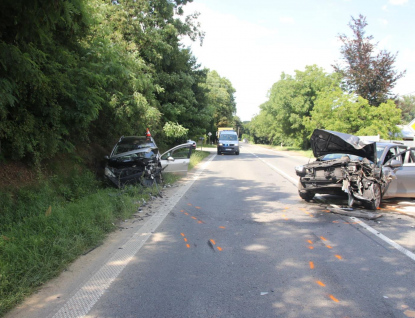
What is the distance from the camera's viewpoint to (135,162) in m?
9.98

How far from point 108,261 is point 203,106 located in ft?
73.8

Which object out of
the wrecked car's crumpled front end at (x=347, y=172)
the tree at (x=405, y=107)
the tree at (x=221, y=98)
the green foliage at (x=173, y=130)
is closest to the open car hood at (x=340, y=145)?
the wrecked car's crumpled front end at (x=347, y=172)

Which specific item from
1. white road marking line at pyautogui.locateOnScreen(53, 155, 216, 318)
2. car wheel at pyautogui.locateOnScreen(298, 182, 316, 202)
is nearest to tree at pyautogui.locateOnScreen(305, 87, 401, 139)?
car wheel at pyautogui.locateOnScreen(298, 182, 316, 202)

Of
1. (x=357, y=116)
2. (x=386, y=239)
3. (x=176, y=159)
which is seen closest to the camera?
(x=386, y=239)

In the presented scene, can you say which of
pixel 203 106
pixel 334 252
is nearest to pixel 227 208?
pixel 334 252

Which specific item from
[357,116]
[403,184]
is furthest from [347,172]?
[357,116]

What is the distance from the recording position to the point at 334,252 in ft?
16.1

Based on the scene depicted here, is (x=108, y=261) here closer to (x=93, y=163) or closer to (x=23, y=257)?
(x=23, y=257)

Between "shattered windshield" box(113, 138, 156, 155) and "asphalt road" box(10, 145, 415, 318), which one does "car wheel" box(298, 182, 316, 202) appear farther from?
"shattered windshield" box(113, 138, 156, 155)

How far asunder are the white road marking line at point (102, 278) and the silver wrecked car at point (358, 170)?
4.15 meters

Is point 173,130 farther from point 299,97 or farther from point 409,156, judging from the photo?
point 299,97

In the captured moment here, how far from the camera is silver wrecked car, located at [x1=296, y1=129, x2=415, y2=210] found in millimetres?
7676

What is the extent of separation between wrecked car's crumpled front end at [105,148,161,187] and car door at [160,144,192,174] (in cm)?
145

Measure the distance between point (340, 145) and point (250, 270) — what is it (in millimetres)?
5519
